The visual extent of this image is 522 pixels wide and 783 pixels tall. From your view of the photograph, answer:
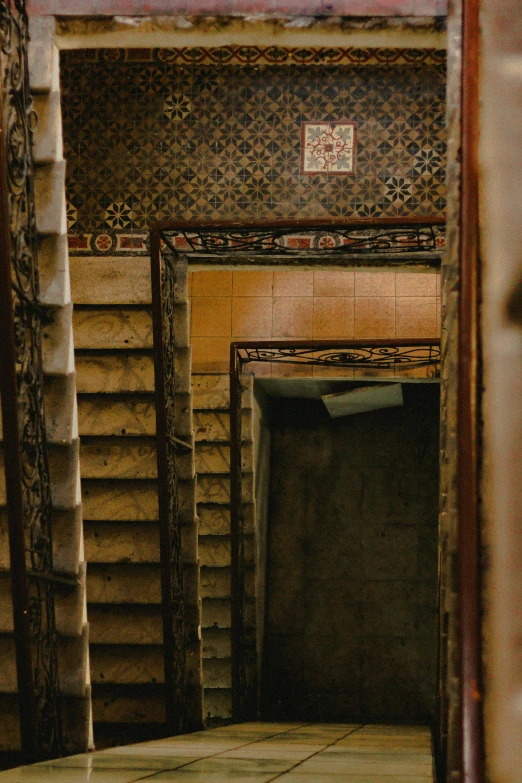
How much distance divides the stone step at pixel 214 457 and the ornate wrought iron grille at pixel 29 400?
191 inches

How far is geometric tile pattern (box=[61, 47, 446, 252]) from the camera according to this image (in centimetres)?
Answer: 638

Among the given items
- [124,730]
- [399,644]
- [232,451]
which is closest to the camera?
[124,730]

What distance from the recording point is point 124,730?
5066 millimetres

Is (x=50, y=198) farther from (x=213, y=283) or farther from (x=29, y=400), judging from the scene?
(x=213, y=283)

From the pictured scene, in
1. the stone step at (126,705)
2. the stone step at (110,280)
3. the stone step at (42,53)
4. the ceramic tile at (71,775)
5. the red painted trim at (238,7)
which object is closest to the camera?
the ceramic tile at (71,775)

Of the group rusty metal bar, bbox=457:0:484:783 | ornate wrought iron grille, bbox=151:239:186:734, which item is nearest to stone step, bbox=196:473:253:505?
ornate wrought iron grille, bbox=151:239:186:734

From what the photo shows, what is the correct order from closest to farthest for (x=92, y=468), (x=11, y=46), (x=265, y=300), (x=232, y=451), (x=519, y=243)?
(x=519, y=243), (x=11, y=46), (x=92, y=468), (x=232, y=451), (x=265, y=300)

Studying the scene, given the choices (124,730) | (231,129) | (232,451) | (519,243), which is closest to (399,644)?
(232,451)

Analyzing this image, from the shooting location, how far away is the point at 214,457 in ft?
26.8

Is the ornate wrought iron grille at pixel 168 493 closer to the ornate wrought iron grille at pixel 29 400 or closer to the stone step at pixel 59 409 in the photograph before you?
the stone step at pixel 59 409

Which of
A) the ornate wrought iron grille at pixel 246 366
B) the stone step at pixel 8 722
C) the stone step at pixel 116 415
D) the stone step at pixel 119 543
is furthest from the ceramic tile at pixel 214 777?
the ornate wrought iron grille at pixel 246 366

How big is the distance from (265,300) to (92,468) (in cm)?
314

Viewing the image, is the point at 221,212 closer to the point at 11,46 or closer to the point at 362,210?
the point at 362,210

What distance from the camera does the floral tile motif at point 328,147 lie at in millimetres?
6391
